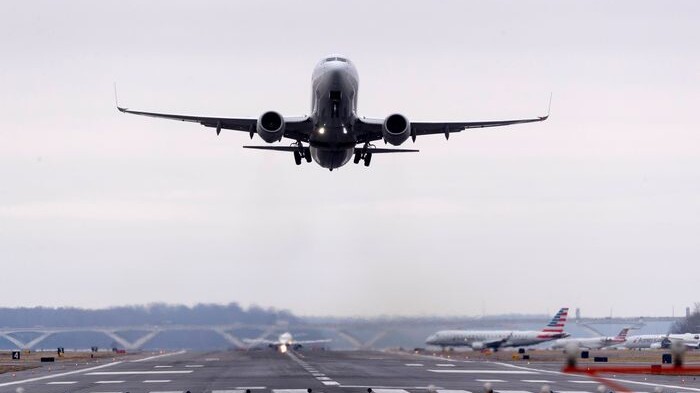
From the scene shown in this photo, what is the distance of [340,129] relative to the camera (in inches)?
2253

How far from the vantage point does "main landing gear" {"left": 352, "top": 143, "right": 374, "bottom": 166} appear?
62.2 meters

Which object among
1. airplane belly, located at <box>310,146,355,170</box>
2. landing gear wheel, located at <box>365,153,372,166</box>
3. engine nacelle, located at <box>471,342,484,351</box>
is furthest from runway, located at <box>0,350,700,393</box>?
engine nacelle, located at <box>471,342,484,351</box>

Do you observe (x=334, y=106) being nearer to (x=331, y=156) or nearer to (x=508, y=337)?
(x=331, y=156)

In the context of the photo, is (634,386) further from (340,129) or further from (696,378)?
(340,129)

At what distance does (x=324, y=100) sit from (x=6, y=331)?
87.3 meters

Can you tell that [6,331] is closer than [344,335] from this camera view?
No

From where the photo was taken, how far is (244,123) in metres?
59.5

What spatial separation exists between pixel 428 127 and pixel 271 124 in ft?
33.9

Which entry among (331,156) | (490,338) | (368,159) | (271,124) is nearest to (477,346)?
(490,338)

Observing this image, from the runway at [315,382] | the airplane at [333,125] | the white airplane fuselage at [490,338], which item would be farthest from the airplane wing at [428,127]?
the white airplane fuselage at [490,338]

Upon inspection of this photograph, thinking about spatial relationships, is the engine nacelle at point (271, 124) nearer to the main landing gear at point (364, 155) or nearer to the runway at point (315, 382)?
the main landing gear at point (364, 155)

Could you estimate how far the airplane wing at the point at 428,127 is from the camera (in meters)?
58.7

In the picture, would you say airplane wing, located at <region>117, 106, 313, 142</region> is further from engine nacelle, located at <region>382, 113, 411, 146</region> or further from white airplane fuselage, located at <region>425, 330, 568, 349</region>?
white airplane fuselage, located at <region>425, 330, 568, 349</region>

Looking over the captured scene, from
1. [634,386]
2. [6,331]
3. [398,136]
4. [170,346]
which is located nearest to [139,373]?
[398,136]
